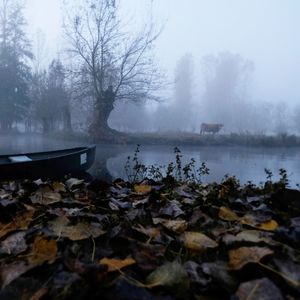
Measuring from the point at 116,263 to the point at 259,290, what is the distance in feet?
1.15

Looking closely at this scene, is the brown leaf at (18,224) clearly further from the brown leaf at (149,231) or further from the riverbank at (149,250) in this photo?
the brown leaf at (149,231)

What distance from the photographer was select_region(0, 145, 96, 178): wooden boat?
13.9ft

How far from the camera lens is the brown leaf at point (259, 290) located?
771mm

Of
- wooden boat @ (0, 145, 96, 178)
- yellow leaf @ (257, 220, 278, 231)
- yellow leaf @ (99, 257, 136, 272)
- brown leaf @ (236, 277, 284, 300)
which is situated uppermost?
yellow leaf @ (257, 220, 278, 231)

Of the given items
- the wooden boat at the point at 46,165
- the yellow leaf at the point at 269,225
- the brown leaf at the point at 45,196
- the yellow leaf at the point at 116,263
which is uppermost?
the yellow leaf at the point at 269,225

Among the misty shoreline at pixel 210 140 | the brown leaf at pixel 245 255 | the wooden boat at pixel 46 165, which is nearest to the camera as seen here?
the brown leaf at pixel 245 255

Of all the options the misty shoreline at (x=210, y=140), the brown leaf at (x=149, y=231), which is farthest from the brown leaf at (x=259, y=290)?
the misty shoreline at (x=210, y=140)

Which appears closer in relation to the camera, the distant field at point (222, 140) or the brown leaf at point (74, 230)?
the brown leaf at point (74, 230)

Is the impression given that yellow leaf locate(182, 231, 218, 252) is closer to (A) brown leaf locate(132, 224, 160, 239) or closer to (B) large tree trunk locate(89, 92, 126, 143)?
(A) brown leaf locate(132, 224, 160, 239)

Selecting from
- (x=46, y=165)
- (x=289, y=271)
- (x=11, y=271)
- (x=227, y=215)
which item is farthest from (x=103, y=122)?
(x=289, y=271)

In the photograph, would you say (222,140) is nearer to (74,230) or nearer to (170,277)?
(74,230)

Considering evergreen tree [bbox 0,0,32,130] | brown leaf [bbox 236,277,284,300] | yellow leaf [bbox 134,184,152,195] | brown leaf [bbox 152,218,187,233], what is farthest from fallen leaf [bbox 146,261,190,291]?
evergreen tree [bbox 0,0,32,130]

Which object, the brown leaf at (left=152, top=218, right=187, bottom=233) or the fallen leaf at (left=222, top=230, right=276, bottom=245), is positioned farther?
the brown leaf at (left=152, top=218, right=187, bottom=233)

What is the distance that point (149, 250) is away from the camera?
997 millimetres
